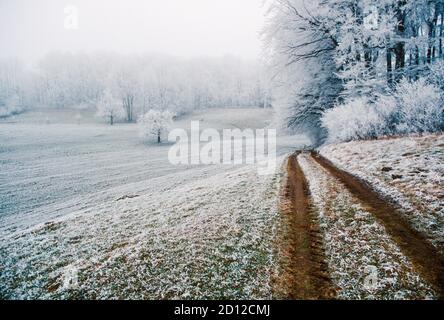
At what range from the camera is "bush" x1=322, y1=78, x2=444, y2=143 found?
10.9 metres

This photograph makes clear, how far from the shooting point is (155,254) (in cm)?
564

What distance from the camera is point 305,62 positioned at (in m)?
20.5

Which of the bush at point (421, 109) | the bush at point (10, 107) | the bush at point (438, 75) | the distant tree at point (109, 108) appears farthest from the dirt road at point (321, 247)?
the bush at point (10, 107)

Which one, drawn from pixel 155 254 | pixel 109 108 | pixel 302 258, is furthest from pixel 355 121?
Answer: pixel 109 108

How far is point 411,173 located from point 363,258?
4979mm

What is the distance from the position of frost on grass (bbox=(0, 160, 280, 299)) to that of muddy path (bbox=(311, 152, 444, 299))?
2396 millimetres

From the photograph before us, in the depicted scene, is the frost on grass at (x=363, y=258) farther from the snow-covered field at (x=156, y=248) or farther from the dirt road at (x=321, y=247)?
the snow-covered field at (x=156, y=248)

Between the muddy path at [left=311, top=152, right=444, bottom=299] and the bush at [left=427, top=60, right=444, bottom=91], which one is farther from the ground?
the bush at [left=427, top=60, right=444, bottom=91]

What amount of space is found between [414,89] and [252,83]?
11139cm

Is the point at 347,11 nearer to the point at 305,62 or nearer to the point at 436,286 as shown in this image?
the point at 305,62

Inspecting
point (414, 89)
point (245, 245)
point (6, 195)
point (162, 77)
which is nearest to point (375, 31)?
point (414, 89)

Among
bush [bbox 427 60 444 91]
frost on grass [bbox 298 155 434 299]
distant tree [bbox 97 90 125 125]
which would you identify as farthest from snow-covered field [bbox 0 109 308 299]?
distant tree [bbox 97 90 125 125]

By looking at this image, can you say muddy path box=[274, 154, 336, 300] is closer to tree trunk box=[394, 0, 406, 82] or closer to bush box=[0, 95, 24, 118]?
tree trunk box=[394, 0, 406, 82]

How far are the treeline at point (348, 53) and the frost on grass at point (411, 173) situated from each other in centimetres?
213
